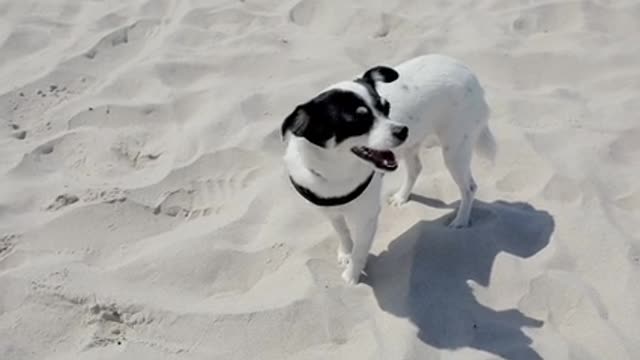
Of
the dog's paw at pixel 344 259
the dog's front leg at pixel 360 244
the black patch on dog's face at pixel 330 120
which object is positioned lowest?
the dog's paw at pixel 344 259

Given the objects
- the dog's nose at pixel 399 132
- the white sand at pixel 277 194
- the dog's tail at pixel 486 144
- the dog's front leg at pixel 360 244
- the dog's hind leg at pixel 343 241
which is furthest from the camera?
the dog's tail at pixel 486 144

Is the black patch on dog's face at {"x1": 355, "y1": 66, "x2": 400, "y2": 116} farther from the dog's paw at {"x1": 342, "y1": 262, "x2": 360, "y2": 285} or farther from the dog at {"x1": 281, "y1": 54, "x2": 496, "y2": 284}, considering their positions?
the dog's paw at {"x1": 342, "y1": 262, "x2": 360, "y2": 285}

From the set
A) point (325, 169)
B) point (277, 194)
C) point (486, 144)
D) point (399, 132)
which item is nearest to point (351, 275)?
point (325, 169)

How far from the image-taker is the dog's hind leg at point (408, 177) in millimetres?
3473

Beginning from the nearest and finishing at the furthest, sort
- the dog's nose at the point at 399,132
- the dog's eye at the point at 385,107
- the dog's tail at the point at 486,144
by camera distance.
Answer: the dog's nose at the point at 399,132, the dog's eye at the point at 385,107, the dog's tail at the point at 486,144

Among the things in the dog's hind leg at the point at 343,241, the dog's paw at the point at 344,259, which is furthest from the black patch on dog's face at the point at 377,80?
the dog's paw at the point at 344,259

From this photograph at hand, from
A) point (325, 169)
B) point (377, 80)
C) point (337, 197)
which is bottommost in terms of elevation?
point (337, 197)

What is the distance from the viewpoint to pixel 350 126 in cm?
267

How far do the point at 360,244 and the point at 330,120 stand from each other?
60 cm

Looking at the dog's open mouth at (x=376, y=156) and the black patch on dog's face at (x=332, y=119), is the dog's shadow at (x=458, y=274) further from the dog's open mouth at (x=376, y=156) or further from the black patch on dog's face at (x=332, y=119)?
the black patch on dog's face at (x=332, y=119)

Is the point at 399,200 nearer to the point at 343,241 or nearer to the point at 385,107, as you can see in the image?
the point at 343,241

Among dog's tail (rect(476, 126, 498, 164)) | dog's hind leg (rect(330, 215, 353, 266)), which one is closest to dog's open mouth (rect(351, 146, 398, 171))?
dog's hind leg (rect(330, 215, 353, 266))

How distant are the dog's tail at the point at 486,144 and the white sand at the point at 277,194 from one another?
20 centimetres

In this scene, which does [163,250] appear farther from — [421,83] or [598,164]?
[598,164]
